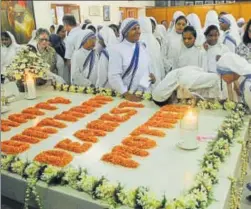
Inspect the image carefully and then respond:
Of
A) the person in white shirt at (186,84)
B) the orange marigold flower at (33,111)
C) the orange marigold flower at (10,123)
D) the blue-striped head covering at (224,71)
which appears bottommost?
the orange marigold flower at (10,123)

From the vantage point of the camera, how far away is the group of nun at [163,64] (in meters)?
2.09

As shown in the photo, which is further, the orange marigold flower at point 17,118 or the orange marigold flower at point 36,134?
the orange marigold flower at point 17,118

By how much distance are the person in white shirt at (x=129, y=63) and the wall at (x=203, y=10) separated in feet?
26.4

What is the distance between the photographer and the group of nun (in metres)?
2.09

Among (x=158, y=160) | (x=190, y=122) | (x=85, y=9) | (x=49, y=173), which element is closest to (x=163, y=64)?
(x=190, y=122)

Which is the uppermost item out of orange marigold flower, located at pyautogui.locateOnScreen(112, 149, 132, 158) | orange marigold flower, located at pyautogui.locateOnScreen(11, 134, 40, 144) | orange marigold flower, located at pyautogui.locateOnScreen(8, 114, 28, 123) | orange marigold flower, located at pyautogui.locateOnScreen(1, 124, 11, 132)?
orange marigold flower, located at pyautogui.locateOnScreen(8, 114, 28, 123)

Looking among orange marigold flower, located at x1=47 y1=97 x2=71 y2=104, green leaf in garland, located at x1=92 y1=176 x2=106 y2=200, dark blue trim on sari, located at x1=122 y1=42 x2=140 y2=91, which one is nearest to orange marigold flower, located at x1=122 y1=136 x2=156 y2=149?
green leaf in garland, located at x1=92 y1=176 x2=106 y2=200

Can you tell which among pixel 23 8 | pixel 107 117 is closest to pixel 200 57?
pixel 107 117

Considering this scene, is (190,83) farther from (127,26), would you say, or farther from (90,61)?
(90,61)

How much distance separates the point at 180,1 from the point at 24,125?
1084cm

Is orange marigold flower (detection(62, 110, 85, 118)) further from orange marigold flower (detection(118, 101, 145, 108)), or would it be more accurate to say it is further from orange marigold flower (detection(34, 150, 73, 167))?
orange marigold flower (detection(34, 150, 73, 167))

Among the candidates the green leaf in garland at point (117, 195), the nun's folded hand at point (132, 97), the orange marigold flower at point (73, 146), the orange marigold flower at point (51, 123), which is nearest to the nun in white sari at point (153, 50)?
the nun's folded hand at point (132, 97)

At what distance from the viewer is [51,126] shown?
2.01 meters

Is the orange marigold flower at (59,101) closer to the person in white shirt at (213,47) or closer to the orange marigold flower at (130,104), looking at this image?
the orange marigold flower at (130,104)
